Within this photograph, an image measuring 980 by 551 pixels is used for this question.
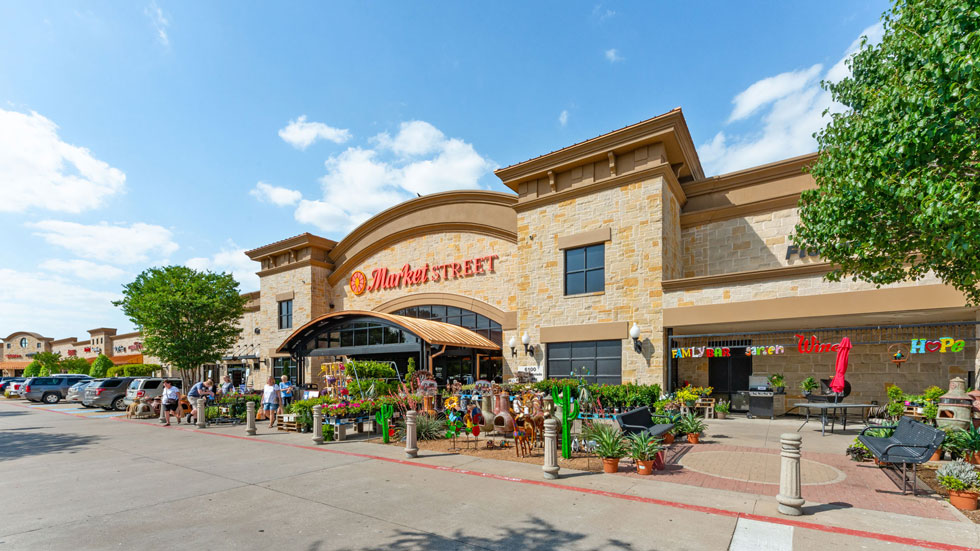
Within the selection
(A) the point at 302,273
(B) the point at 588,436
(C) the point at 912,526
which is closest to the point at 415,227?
(A) the point at 302,273

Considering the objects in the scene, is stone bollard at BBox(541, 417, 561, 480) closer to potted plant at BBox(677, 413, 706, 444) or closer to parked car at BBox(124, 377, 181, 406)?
potted plant at BBox(677, 413, 706, 444)

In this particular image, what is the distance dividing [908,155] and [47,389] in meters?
42.5

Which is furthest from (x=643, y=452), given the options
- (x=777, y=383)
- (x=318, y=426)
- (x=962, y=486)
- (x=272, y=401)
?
(x=272, y=401)

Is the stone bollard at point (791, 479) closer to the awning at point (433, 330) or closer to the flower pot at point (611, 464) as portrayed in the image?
the flower pot at point (611, 464)

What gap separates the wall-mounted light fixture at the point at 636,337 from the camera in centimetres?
1680

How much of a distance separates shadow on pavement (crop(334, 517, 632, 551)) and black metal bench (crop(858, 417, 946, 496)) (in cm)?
507

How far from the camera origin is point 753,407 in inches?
651

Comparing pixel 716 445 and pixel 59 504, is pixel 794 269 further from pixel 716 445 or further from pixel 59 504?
pixel 59 504

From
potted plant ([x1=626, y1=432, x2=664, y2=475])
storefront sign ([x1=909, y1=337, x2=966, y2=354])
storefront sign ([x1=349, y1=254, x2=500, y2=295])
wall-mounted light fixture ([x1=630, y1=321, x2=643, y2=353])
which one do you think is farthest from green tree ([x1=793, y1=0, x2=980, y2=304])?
storefront sign ([x1=349, y1=254, x2=500, y2=295])

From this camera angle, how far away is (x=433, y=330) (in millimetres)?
20234

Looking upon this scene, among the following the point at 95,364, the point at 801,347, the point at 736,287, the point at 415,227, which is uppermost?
the point at 415,227

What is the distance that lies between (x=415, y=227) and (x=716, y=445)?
17830 mm

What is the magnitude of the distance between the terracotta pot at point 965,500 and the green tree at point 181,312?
31.2 metres

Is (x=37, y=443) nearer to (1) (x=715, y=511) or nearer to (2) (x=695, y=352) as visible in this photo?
(1) (x=715, y=511)
